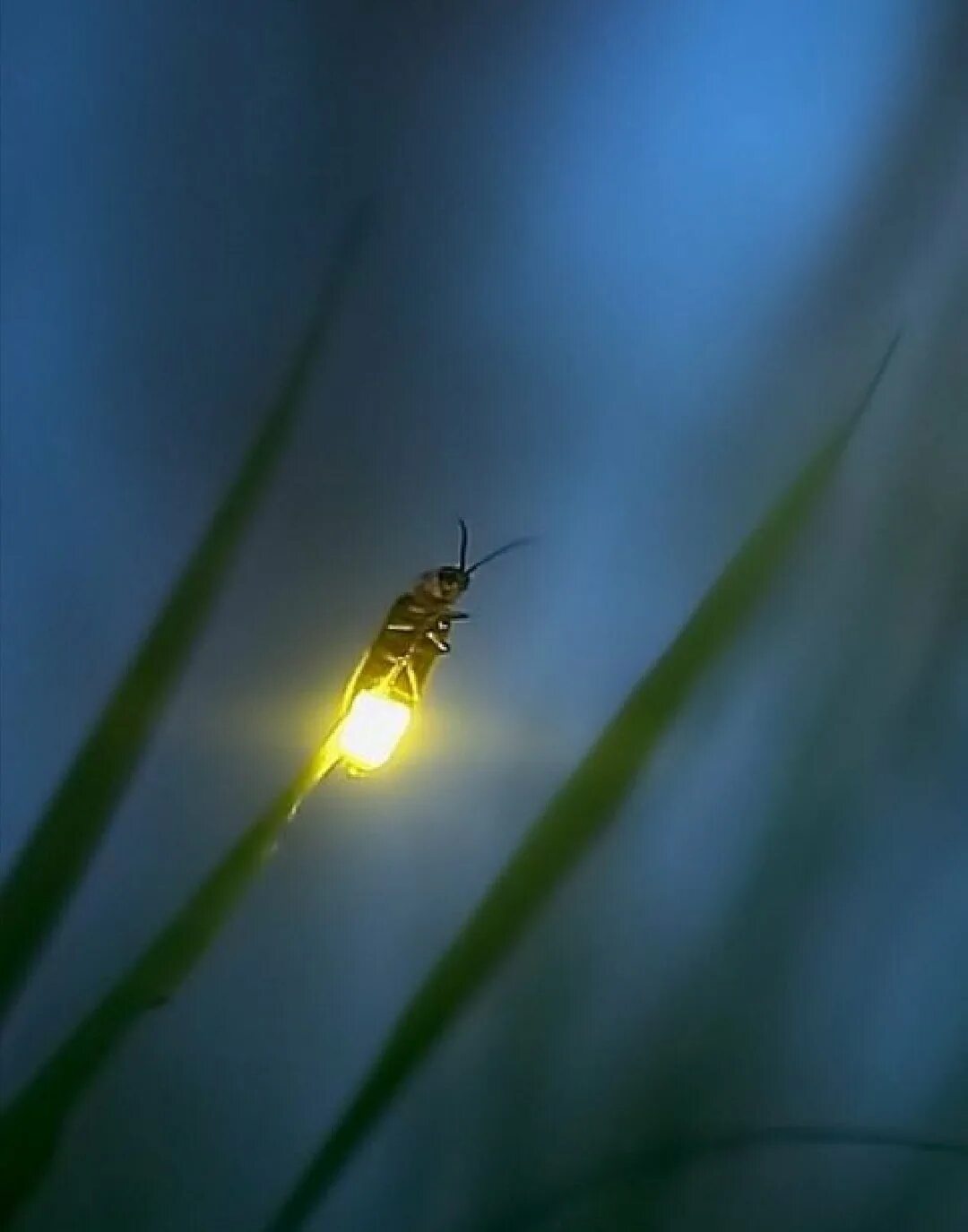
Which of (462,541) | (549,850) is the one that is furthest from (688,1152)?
A: (462,541)

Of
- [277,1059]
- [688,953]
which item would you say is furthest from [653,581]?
[277,1059]

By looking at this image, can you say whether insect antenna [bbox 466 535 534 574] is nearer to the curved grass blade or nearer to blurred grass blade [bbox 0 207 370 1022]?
blurred grass blade [bbox 0 207 370 1022]

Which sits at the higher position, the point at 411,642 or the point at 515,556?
the point at 515,556

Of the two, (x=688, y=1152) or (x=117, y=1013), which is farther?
(x=688, y=1152)

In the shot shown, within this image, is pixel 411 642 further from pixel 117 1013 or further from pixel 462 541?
pixel 117 1013

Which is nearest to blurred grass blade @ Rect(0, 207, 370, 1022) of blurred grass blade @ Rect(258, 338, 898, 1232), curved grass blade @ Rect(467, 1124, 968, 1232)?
blurred grass blade @ Rect(258, 338, 898, 1232)

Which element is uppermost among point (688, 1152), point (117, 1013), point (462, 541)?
point (462, 541)

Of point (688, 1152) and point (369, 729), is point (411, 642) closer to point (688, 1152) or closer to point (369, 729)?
point (369, 729)
